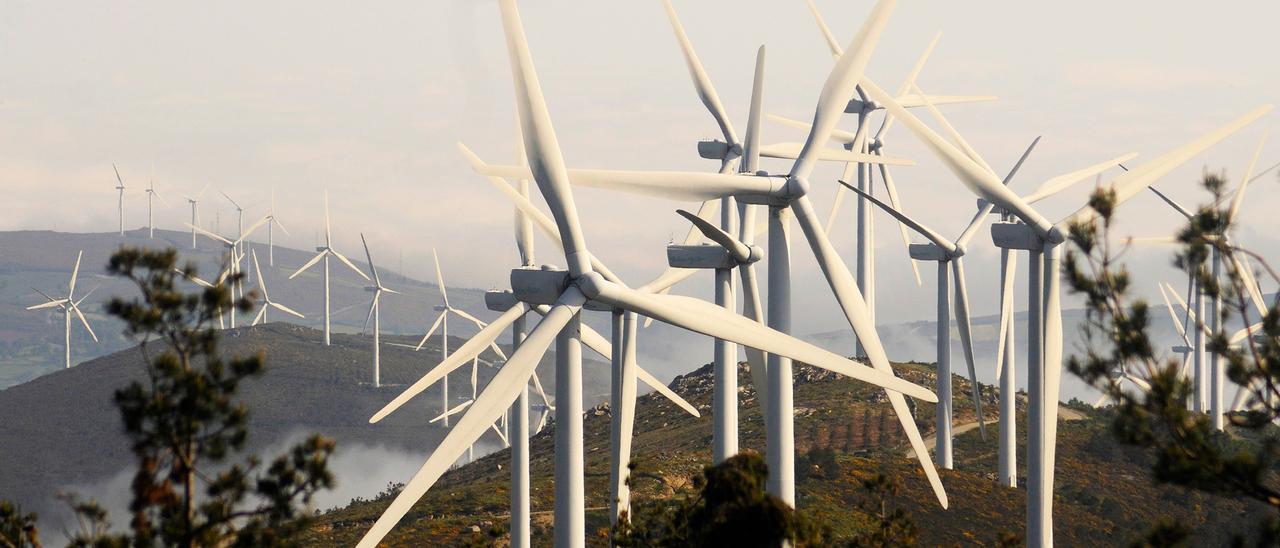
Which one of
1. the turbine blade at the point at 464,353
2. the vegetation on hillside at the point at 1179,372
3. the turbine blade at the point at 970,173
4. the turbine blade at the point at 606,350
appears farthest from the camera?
the turbine blade at the point at 606,350

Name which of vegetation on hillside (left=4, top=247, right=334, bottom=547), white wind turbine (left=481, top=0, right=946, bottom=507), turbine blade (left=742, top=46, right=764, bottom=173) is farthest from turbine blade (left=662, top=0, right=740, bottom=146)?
vegetation on hillside (left=4, top=247, right=334, bottom=547)

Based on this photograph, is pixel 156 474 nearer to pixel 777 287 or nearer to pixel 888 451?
pixel 777 287

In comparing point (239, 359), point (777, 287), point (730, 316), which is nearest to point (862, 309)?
point (777, 287)

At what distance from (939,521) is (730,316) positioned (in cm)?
4466

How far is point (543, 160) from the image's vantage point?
41656 mm

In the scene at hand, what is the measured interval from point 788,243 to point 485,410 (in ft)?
51.0

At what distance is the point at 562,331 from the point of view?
44.2 metres

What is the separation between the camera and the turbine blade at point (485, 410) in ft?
131

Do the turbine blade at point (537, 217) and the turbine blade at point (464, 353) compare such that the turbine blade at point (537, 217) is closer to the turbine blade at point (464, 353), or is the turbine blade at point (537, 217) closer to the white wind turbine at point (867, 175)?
the turbine blade at point (464, 353)

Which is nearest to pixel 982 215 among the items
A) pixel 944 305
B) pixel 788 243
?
pixel 944 305

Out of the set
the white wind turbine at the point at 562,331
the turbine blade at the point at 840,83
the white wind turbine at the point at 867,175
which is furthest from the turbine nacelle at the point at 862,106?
the white wind turbine at the point at 562,331

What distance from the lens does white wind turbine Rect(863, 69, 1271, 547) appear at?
2137 inches

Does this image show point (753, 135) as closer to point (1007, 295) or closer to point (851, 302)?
point (851, 302)

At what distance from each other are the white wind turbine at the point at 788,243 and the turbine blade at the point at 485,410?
7.18 metres
